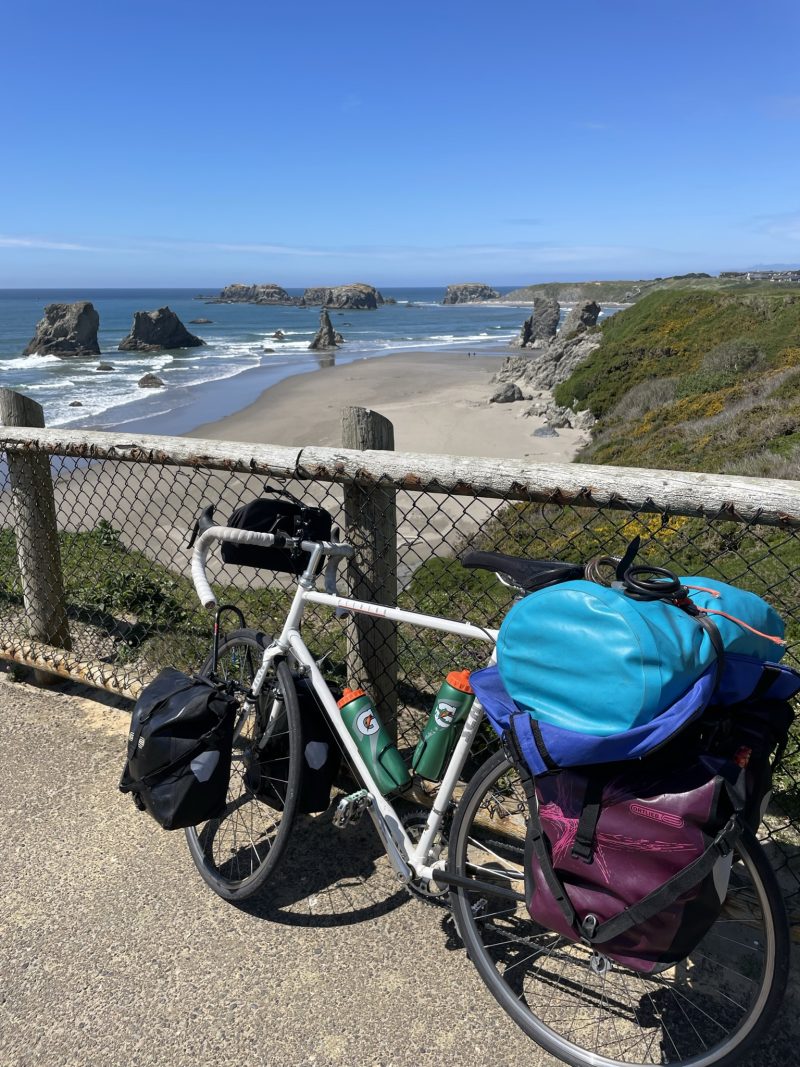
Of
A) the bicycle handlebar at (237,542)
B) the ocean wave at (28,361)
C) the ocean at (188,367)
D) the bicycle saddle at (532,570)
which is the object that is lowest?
the ocean wave at (28,361)

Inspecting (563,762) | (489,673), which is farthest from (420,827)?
(563,762)

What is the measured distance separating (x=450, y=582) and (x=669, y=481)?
5.59m

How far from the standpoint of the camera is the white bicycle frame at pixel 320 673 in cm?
241

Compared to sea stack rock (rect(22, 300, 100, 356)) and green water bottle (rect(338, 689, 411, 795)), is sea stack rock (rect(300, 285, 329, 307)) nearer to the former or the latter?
sea stack rock (rect(22, 300, 100, 356))

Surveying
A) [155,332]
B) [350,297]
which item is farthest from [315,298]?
[155,332]

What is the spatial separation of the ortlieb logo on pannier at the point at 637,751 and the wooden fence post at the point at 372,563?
1.16 meters

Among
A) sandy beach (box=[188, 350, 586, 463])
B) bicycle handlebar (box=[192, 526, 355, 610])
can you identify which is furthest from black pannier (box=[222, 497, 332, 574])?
sandy beach (box=[188, 350, 586, 463])

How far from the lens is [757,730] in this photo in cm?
187

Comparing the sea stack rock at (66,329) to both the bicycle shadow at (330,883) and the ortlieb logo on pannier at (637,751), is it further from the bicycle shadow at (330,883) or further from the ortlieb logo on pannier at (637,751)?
the ortlieb logo on pannier at (637,751)

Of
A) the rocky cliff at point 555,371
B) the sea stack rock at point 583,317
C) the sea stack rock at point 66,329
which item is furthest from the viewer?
the sea stack rock at point 66,329

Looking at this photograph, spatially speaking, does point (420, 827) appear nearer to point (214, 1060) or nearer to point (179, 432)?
point (214, 1060)

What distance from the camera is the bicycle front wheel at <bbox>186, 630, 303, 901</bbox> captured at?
2.64 m

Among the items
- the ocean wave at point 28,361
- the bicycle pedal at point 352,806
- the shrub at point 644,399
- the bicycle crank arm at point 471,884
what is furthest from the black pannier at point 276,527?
the ocean wave at point 28,361

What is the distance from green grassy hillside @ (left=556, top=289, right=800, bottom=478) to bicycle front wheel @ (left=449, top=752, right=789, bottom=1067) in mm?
7732
